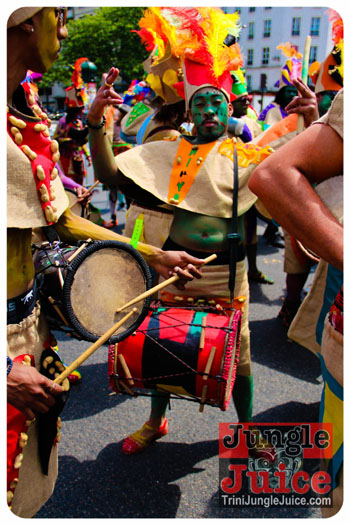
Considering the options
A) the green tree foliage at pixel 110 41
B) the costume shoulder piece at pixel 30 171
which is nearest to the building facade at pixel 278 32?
the green tree foliage at pixel 110 41

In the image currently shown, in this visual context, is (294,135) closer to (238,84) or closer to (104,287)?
(104,287)

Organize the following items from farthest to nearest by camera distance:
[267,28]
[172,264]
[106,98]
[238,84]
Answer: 1. [267,28]
2. [238,84]
3. [106,98]
4. [172,264]

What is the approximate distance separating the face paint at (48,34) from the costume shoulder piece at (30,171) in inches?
6.3

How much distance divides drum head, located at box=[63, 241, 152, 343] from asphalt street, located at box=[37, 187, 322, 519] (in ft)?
0.18

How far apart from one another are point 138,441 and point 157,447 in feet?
0.43

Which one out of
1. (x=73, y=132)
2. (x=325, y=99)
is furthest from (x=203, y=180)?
(x=73, y=132)

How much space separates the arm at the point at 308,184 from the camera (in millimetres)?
1073

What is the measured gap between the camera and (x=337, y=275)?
144cm

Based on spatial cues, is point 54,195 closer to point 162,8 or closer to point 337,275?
point 337,275

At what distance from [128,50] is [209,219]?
28405mm

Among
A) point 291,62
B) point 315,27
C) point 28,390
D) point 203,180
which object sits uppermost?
point 315,27

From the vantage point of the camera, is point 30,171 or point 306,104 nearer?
point 30,171

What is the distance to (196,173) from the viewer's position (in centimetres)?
222
